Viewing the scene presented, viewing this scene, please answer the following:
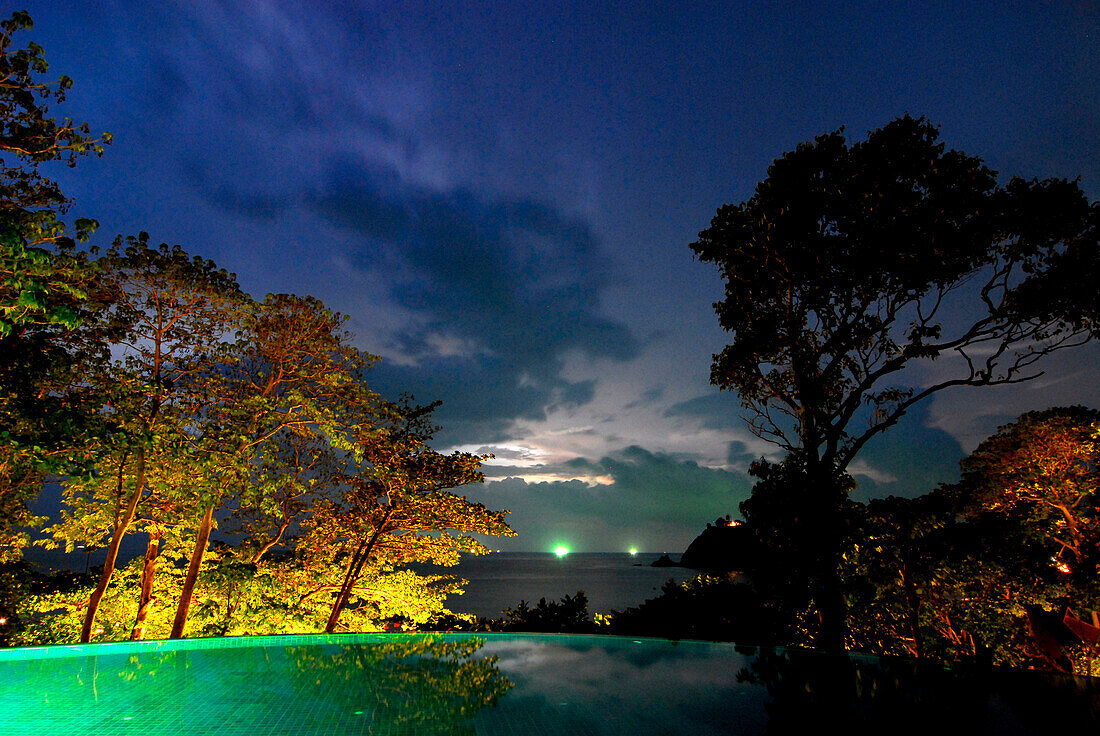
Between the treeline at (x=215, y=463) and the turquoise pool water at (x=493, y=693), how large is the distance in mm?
2921

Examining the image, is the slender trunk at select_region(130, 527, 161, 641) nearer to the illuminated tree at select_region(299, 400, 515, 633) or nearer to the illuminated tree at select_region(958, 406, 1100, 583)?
the illuminated tree at select_region(299, 400, 515, 633)

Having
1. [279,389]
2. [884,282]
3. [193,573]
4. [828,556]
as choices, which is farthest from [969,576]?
[193,573]

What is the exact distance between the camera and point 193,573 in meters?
10.3

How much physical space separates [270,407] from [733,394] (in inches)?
375

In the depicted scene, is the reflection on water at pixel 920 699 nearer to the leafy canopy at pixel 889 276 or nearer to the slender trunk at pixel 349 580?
the leafy canopy at pixel 889 276

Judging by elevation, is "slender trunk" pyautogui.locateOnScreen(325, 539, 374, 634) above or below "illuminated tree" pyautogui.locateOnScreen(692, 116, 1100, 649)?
below

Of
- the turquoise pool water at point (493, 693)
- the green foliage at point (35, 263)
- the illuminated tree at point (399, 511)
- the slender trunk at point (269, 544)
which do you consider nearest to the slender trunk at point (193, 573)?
the slender trunk at point (269, 544)

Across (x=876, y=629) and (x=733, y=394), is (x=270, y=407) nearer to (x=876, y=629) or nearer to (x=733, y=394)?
(x=733, y=394)

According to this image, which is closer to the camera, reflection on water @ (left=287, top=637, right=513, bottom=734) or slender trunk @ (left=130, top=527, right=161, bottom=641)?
reflection on water @ (left=287, top=637, right=513, bottom=734)

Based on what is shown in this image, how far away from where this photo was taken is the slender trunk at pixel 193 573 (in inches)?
390

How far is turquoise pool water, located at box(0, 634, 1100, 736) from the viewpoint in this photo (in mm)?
4705

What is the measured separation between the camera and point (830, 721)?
16.0 ft

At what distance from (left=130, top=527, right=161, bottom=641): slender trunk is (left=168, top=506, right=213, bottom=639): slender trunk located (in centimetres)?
59

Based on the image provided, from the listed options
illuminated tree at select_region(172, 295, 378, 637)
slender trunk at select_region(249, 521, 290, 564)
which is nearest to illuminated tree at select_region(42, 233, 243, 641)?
illuminated tree at select_region(172, 295, 378, 637)
